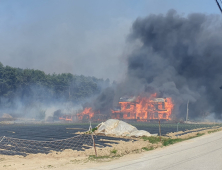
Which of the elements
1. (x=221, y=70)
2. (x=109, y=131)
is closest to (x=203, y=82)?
(x=221, y=70)

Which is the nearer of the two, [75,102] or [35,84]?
[35,84]

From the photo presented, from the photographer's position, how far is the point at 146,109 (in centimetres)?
9600

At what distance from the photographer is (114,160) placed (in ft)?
66.1

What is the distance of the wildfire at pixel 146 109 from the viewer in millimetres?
94250

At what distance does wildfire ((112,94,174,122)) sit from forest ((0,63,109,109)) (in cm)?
5211

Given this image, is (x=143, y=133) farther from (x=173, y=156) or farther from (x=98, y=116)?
(x=98, y=116)

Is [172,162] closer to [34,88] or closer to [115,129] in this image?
[115,129]

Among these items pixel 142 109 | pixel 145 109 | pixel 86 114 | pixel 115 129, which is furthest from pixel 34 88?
pixel 115 129

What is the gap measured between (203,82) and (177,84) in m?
12.3

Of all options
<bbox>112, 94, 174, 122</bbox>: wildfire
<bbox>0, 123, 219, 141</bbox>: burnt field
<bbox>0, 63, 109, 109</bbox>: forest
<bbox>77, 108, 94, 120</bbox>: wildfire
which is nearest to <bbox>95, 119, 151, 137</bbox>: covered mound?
<bbox>0, 123, 219, 141</bbox>: burnt field

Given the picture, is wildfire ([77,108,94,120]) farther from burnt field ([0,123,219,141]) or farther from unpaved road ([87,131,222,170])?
unpaved road ([87,131,222,170])

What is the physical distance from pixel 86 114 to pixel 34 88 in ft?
142

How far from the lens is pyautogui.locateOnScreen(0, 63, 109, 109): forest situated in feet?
415

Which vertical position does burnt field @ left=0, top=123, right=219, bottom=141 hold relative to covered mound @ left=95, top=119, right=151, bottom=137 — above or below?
below
